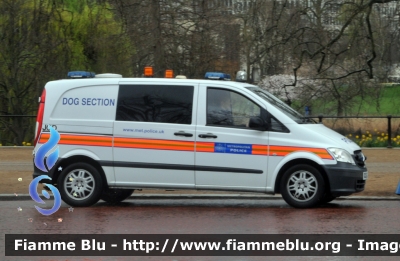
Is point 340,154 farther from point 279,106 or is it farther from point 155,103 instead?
point 155,103

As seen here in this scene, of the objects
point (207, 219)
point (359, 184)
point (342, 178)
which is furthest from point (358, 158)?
point (207, 219)

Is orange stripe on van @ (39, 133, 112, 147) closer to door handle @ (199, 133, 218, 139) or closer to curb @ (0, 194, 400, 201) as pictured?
door handle @ (199, 133, 218, 139)

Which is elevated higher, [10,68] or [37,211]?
[10,68]

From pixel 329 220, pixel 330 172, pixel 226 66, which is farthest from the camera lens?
pixel 226 66

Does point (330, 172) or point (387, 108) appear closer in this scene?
point (330, 172)

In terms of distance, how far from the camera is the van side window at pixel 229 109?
10.8 meters

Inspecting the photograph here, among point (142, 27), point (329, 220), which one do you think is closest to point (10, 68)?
point (142, 27)

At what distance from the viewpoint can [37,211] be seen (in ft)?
36.5

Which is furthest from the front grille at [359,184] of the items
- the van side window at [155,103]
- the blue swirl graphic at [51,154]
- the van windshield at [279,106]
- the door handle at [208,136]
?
the blue swirl graphic at [51,154]

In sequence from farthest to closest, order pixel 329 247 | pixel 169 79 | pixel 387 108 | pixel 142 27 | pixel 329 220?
pixel 387 108 → pixel 142 27 → pixel 169 79 → pixel 329 220 → pixel 329 247

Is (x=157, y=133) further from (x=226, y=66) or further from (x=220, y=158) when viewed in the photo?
(x=226, y=66)

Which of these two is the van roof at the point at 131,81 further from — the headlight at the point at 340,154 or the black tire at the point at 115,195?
the black tire at the point at 115,195

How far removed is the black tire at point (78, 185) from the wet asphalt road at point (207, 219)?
166mm

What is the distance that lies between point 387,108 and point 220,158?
17.1m
